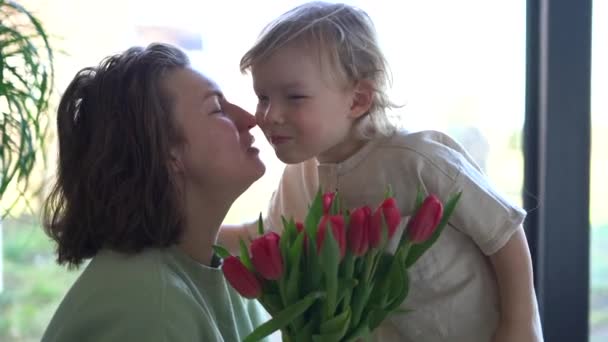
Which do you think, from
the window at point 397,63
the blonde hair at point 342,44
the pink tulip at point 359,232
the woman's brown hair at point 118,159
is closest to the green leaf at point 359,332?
the pink tulip at point 359,232

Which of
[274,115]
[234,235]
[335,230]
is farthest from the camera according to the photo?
[234,235]

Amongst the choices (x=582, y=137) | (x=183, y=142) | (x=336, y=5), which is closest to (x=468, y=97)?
(x=582, y=137)

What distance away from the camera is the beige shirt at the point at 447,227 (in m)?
1.20

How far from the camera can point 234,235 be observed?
1430 millimetres

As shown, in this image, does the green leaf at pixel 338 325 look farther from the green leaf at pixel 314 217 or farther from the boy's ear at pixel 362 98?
the boy's ear at pixel 362 98

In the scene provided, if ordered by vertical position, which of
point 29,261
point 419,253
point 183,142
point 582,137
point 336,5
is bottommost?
point 29,261

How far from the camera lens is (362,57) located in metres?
1.25

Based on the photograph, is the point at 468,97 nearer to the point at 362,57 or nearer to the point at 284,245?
the point at 362,57

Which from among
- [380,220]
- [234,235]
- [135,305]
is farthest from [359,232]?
[234,235]

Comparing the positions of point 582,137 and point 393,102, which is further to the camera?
point 582,137

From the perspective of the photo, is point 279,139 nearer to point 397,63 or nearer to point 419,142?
point 419,142

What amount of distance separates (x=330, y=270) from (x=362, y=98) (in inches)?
19.5

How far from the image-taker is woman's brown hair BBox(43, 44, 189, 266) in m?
1.08

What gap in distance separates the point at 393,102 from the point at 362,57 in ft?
0.38
